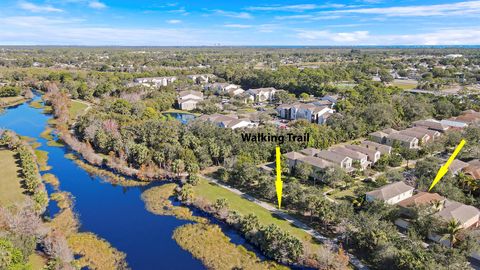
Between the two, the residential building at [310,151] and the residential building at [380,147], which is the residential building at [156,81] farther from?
the residential building at [380,147]

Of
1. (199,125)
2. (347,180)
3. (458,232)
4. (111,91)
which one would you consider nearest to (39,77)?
(111,91)

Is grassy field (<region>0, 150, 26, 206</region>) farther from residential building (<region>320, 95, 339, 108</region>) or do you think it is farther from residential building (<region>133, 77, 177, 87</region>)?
residential building (<region>133, 77, 177, 87</region>)

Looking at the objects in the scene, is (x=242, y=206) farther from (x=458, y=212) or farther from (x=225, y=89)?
(x=225, y=89)

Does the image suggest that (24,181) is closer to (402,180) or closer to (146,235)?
(146,235)

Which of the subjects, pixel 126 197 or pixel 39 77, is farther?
pixel 39 77

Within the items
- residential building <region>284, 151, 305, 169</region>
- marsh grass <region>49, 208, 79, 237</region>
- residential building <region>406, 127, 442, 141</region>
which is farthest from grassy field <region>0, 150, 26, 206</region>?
residential building <region>406, 127, 442, 141</region>

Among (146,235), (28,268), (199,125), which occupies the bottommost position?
(146,235)

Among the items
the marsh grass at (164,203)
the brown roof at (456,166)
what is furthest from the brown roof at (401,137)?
the marsh grass at (164,203)
